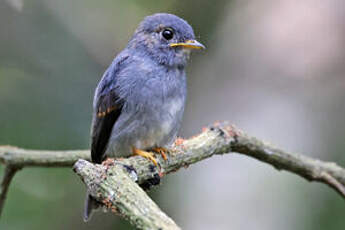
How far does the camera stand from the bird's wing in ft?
11.8

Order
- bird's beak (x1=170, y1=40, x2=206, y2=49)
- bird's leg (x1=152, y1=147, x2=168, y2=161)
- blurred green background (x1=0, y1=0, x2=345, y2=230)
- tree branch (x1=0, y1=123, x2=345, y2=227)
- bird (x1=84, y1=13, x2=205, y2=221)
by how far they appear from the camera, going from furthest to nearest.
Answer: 1. blurred green background (x1=0, y1=0, x2=345, y2=230)
2. bird's beak (x1=170, y1=40, x2=206, y2=49)
3. bird (x1=84, y1=13, x2=205, y2=221)
4. bird's leg (x1=152, y1=147, x2=168, y2=161)
5. tree branch (x1=0, y1=123, x2=345, y2=227)

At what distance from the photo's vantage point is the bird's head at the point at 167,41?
3.75 metres

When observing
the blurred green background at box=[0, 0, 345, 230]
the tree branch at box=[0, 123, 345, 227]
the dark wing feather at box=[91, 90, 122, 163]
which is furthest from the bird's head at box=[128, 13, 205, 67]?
the blurred green background at box=[0, 0, 345, 230]

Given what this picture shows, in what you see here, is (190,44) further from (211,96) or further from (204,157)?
(211,96)

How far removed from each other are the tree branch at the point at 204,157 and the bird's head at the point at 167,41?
1.96 ft

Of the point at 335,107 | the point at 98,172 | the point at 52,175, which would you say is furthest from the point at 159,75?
the point at 335,107

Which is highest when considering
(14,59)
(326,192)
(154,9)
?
(154,9)

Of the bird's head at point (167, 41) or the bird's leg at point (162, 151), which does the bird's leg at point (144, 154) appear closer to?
the bird's leg at point (162, 151)

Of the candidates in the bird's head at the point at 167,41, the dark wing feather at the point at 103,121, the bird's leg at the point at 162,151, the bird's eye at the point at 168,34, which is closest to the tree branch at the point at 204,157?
the bird's leg at the point at 162,151

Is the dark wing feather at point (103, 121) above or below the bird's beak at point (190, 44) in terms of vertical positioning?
below

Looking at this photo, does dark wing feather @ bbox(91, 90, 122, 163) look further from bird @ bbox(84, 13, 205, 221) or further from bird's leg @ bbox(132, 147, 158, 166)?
bird's leg @ bbox(132, 147, 158, 166)

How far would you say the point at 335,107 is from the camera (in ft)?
19.9

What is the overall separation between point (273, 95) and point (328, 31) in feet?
3.58

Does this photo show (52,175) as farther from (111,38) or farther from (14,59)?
(111,38)
